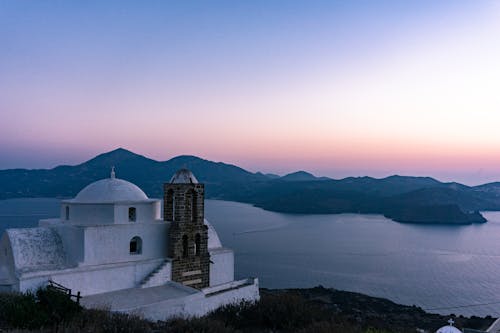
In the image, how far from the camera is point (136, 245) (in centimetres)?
1227

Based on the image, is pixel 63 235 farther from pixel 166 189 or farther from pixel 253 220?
pixel 253 220

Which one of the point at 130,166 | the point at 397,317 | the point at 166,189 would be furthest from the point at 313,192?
the point at 166,189

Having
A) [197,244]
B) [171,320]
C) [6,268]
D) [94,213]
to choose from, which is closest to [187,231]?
[197,244]

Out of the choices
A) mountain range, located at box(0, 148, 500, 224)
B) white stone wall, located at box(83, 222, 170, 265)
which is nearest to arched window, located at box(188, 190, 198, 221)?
white stone wall, located at box(83, 222, 170, 265)

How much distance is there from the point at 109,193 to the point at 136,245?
1.68 metres

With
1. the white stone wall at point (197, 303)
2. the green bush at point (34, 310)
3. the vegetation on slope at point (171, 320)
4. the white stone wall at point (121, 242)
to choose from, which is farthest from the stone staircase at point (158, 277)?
the green bush at point (34, 310)

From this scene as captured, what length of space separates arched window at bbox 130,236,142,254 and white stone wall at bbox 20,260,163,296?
0.51 meters

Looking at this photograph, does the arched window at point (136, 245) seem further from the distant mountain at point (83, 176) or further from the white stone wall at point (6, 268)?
the distant mountain at point (83, 176)

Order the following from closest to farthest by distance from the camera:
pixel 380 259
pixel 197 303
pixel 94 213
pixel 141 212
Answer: pixel 197 303, pixel 94 213, pixel 141 212, pixel 380 259

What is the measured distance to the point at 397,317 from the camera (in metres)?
23.6

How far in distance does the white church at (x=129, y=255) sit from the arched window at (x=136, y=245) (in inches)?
1.1

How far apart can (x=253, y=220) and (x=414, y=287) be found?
51.8 metres

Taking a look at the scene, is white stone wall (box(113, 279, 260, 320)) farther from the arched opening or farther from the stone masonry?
the arched opening

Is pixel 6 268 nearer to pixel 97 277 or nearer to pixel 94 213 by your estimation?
pixel 97 277
